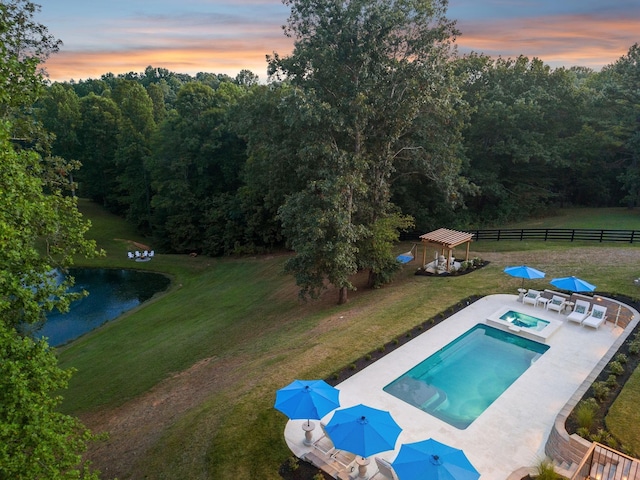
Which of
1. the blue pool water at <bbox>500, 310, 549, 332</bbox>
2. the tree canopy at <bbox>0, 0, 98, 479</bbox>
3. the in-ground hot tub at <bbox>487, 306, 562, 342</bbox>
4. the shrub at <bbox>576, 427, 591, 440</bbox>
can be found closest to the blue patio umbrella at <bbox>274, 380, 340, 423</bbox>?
the tree canopy at <bbox>0, 0, 98, 479</bbox>

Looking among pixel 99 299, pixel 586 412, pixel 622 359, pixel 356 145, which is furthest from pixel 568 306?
pixel 99 299

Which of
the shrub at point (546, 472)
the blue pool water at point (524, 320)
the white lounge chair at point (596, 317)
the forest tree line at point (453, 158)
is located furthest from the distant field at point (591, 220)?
the shrub at point (546, 472)

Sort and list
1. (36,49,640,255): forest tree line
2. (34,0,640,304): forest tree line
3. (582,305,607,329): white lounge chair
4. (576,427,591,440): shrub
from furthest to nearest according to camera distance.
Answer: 1. (36,49,640,255): forest tree line
2. (34,0,640,304): forest tree line
3. (582,305,607,329): white lounge chair
4. (576,427,591,440): shrub

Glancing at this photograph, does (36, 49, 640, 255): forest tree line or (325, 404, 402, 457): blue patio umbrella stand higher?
(36, 49, 640, 255): forest tree line

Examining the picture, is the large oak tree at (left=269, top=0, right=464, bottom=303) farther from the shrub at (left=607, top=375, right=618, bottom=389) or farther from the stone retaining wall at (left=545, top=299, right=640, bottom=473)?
the shrub at (left=607, top=375, right=618, bottom=389)

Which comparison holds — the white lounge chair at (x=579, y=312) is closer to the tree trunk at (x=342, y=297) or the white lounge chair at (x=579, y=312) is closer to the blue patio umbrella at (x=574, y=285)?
the blue patio umbrella at (x=574, y=285)

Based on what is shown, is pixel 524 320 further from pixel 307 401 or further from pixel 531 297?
pixel 307 401
